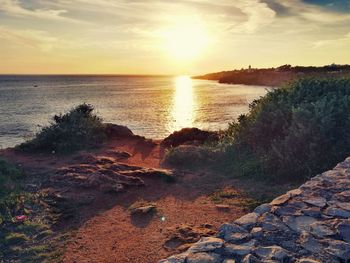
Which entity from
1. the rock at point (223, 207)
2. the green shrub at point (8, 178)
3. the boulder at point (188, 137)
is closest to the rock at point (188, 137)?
the boulder at point (188, 137)

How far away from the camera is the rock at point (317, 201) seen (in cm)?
555

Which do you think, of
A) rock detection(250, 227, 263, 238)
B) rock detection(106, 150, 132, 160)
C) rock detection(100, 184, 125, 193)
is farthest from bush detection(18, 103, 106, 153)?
rock detection(250, 227, 263, 238)

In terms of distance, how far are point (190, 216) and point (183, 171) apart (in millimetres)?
3389

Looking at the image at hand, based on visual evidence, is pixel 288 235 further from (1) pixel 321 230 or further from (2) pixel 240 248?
(2) pixel 240 248

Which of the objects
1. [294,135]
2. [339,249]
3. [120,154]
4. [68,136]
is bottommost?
[120,154]

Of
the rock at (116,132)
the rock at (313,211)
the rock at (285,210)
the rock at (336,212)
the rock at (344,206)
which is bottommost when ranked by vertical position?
the rock at (116,132)

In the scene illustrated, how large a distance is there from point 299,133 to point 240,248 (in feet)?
20.1

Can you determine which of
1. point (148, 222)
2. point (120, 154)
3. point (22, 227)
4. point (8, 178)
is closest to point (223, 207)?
point (148, 222)

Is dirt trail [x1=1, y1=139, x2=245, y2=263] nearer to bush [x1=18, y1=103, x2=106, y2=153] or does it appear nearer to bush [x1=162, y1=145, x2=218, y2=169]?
bush [x1=162, y1=145, x2=218, y2=169]

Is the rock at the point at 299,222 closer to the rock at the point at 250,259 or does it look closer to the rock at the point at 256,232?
the rock at the point at 256,232

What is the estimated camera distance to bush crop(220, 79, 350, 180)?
9.63 metres

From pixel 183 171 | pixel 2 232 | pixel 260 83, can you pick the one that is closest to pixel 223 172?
pixel 183 171

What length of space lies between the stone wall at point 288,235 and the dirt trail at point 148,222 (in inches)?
58.9

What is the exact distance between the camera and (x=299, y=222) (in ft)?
16.6
